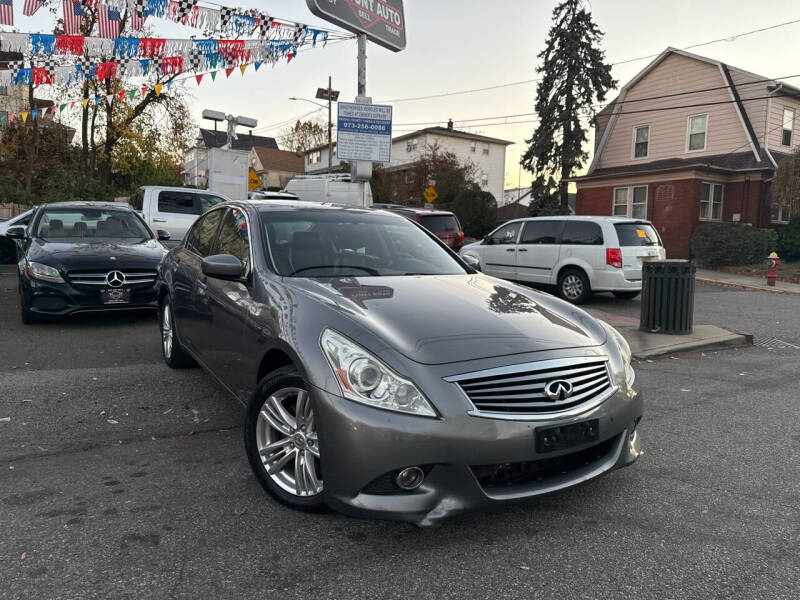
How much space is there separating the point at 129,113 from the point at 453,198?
53.2 ft

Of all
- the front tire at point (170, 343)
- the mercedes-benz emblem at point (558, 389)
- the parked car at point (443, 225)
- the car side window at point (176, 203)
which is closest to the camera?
the mercedes-benz emblem at point (558, 389)

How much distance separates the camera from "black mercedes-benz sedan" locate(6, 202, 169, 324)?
23.7ft

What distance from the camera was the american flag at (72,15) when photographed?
476 inches

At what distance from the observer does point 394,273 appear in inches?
157

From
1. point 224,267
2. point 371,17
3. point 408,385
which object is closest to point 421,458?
point 408,385

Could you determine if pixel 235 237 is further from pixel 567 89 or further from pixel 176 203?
pixel 567 89

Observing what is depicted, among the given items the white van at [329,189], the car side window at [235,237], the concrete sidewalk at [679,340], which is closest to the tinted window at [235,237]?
the car side window at [235,237]

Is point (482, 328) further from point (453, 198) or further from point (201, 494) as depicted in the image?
point (453, 198)

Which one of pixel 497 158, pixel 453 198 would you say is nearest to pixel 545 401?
pixel 453 198

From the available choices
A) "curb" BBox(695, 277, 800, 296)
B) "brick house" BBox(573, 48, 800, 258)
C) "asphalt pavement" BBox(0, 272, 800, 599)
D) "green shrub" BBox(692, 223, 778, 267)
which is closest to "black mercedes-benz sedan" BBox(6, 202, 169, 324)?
"asphalt pavement" BBox(0, 272, 800, 599)

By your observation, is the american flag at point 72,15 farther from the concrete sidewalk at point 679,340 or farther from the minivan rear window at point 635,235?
the concrete sidewalk at point 679,340

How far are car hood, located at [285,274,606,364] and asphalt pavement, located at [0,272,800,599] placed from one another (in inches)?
29.2

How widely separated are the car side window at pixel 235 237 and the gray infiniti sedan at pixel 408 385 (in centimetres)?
8

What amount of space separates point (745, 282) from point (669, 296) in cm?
1016
